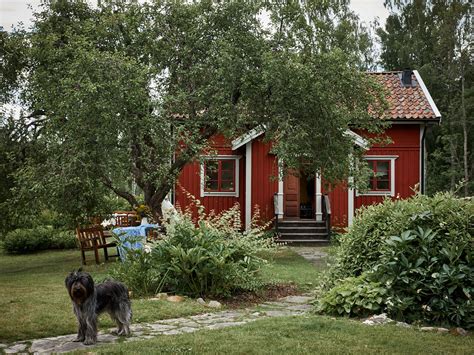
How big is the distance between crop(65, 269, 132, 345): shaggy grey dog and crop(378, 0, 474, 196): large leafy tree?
2750 centimetres

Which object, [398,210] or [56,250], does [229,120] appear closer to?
[398,210]

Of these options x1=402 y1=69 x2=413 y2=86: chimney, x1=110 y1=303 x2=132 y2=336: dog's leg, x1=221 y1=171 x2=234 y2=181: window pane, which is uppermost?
x1=402 y1=69 x2=413 y2=86: chimney

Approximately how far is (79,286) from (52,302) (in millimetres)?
2849

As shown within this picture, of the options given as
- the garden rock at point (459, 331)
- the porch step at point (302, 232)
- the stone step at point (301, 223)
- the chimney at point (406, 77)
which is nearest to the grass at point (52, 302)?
the garden rock at point (459, 331)

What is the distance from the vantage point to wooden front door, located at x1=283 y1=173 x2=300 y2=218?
22.4 meters

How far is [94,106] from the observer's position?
541 inches

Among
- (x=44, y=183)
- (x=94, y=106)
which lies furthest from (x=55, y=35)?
(x=44, y=183)

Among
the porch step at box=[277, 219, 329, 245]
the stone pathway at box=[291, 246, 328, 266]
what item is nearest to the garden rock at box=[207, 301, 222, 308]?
the stone pathway at box=[291, 246, 328, 266]

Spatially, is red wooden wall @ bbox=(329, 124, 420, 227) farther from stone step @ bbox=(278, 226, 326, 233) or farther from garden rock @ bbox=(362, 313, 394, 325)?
garden rock @ bbox=(362, 313, 394, 325)

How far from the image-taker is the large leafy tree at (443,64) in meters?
32.3

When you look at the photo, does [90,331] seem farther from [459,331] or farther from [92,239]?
[92,239]

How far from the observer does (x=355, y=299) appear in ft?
25.4

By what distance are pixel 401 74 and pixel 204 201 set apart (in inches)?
384

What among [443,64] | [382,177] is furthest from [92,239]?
[443,64]
